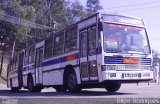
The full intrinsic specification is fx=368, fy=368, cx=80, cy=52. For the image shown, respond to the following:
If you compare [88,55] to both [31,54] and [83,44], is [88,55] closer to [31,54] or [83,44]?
[83,44]

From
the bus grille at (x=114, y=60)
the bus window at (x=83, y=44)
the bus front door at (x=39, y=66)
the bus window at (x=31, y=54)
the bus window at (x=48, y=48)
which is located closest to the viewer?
the bus grille at (x=114, y=60)

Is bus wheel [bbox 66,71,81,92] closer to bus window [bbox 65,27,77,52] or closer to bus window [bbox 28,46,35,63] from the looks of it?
bus window [bbox 65,27,77,52]

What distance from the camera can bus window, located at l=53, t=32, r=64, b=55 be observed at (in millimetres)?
17495

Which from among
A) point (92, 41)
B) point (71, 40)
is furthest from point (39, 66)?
point (92, 41)

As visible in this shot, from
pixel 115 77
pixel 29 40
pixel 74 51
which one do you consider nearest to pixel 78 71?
pixel 74 51

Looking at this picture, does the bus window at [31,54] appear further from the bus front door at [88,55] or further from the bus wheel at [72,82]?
the bus front door at [88,55]

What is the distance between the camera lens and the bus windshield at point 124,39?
14.4 metres

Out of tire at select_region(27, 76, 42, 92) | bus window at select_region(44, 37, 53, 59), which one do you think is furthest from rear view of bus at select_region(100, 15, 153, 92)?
tire at select_region(27, 76, 42, 92)

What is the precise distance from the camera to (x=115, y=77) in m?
14.0

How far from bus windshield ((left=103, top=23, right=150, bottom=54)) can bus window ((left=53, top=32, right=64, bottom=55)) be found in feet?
11.6

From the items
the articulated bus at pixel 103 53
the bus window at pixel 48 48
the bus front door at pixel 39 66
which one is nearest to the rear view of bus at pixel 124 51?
the articulated bus at pixel 103 53

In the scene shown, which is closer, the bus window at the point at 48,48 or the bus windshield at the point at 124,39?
the bus windshield at the point at 124,39

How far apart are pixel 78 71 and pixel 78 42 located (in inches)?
48.8

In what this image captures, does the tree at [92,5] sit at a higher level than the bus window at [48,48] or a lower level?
higher
